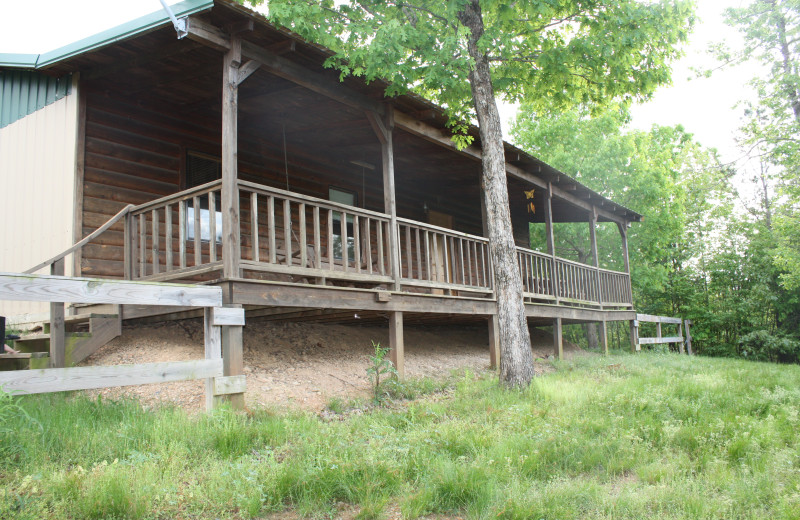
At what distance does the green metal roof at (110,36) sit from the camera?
680cm

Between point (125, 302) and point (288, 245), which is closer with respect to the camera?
point (125, 302)

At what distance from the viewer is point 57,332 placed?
7.71 m

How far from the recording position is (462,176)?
50.3 feet

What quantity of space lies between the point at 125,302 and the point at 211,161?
5.81 m

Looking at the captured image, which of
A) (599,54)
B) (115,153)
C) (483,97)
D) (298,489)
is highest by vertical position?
(599,54)

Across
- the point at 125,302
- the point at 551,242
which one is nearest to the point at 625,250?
the point at 551,242

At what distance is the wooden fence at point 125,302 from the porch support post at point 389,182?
335cm

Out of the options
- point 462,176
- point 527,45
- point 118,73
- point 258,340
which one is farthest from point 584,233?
point 118,73

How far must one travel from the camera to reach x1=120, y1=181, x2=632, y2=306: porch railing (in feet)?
24.6

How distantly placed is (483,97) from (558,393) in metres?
4.59

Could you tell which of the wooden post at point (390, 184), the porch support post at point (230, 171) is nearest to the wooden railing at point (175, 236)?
the porch support post at point (230, 171)

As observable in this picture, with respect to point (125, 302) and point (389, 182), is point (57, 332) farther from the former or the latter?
point (389, 182)

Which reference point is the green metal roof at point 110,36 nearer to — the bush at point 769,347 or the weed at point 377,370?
the weed at point 377,370

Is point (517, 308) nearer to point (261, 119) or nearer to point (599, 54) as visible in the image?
point (599, 54)
